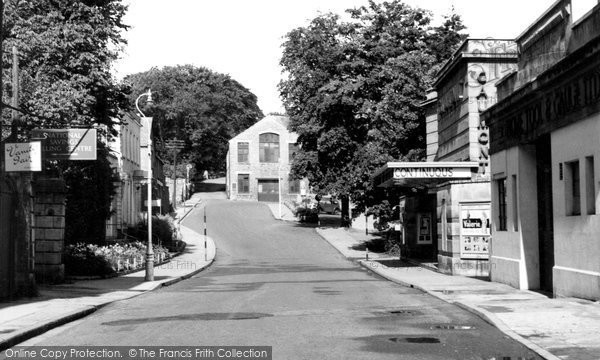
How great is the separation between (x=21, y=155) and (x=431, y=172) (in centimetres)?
1570

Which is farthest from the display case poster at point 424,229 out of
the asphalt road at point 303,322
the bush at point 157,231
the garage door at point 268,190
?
the garage door at point 268,190

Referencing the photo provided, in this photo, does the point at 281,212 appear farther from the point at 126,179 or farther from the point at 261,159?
the point at 126,179

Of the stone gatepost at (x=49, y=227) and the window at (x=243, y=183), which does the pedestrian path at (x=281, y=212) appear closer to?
the window at (x=243, y=183)

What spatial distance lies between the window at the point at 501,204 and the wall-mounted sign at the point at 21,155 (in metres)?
13.2

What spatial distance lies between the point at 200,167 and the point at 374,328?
104m

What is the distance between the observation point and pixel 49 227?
979 inches

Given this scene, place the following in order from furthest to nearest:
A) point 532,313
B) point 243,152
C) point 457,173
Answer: point 243,152, point 457,173, point 532,313

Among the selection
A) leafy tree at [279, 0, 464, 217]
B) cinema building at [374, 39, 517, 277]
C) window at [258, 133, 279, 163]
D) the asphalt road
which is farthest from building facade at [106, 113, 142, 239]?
window at [258, 133, 279, 163]

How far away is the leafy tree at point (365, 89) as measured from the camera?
46281mm

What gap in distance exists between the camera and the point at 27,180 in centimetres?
1923

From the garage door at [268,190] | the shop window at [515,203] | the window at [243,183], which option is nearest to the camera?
the shop window at [515,203]

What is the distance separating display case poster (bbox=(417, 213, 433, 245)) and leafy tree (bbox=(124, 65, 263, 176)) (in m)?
69.8

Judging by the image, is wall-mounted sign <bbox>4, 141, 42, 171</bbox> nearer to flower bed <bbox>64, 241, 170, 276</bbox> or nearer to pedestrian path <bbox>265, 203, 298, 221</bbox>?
flower bed <bbox>64, 241, 170, 276</bbox>

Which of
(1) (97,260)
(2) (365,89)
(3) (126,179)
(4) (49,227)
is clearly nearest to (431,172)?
(1) (97,260)
